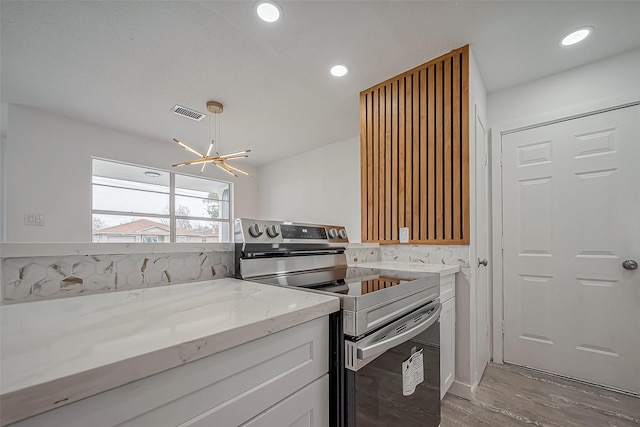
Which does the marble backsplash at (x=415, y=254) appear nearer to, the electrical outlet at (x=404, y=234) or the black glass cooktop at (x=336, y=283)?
the electrical outlet at (x=404, y=234)

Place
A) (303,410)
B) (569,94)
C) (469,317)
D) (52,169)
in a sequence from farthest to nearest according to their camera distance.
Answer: (52,169), (569,94), (469,317), (303,410)

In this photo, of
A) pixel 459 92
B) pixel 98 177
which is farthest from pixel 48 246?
pixel 98 177

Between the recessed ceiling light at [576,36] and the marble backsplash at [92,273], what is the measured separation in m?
2.77

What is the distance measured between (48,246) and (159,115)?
325cm

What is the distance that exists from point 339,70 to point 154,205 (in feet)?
13.0

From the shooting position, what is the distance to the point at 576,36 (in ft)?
6.14

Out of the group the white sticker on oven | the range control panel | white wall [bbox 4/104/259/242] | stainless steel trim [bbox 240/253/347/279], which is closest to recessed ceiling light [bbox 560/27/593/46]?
the range control panel

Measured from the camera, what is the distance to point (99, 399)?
1.39ft

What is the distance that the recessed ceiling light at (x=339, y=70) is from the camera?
92.6 inches

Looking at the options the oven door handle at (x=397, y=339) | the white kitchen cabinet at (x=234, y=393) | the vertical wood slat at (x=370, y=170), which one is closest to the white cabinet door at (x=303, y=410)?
the white kitchen cabinet at (x=234, y=393)

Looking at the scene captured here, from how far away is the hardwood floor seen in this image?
5.14 feet

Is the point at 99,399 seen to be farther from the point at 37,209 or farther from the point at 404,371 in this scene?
the point at 37,209

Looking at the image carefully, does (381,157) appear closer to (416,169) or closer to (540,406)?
(416,169)

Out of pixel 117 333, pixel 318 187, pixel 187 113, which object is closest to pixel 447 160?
pixel 117 333
